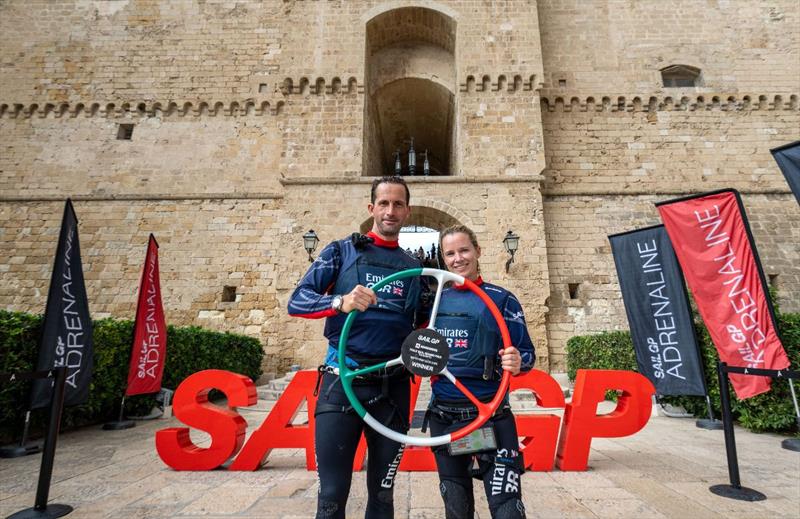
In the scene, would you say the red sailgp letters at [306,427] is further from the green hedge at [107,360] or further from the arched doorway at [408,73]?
the arched doorway at [408,73]

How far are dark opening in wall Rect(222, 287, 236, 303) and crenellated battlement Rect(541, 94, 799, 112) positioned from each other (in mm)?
11001

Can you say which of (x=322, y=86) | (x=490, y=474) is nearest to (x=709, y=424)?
(x=490, y=474)

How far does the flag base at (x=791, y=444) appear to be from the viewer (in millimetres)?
4121

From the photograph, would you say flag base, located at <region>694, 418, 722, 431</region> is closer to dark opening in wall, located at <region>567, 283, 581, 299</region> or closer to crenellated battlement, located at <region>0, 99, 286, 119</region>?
dark opening in wall, located at <region>567, 283, 581, 299</region>

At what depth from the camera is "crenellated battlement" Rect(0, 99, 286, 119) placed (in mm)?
11586

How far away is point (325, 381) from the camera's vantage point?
1633mm

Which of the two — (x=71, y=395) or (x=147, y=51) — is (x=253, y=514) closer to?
(x=71, y=395)

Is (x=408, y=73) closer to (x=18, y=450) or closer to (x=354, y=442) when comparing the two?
(x=18, y=450)

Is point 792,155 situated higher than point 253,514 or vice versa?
point 792,155

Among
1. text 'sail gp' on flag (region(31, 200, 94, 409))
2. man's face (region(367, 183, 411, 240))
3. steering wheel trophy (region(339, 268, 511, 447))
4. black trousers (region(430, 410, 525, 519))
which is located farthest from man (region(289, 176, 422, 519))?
text 'sail gp' on flag (region(31, 200, 94, 409))

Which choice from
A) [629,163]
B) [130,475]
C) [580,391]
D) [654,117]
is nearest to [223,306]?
Result: [130,475]

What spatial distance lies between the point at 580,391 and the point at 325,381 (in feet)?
9.27

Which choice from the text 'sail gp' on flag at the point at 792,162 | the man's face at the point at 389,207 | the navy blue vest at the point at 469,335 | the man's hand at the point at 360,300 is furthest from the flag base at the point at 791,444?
the man's hand at the point at 360,300

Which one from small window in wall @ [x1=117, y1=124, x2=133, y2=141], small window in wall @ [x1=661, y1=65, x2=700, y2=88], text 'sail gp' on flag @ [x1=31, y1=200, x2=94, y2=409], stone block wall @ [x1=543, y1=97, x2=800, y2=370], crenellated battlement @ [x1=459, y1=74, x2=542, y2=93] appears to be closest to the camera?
text 'sail gp' on flag @ [x1=31, y1=200, x2=94, y2=409]
